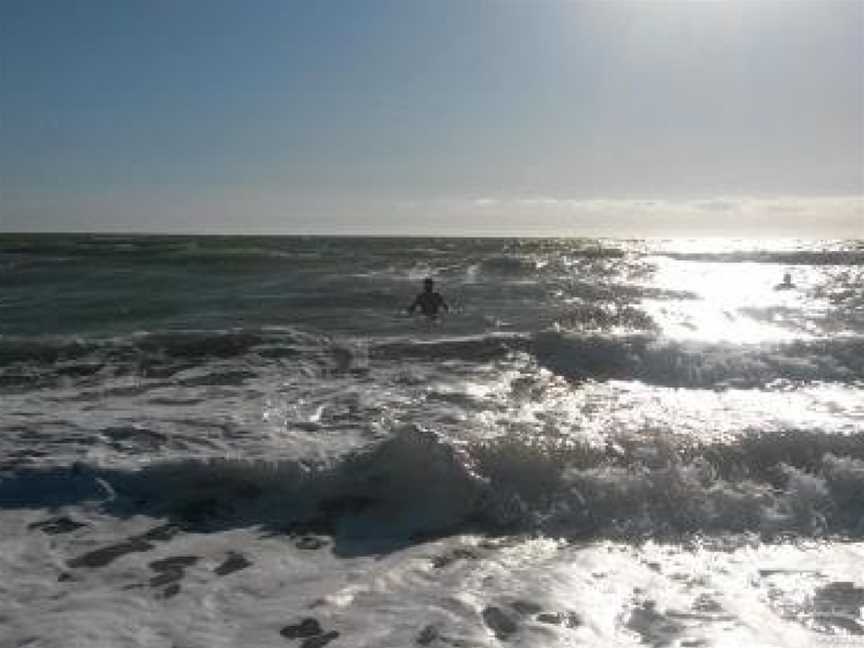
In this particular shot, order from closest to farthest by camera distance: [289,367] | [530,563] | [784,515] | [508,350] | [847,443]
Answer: [530,563], [784,515], [847,443], [289,367], [508,350]

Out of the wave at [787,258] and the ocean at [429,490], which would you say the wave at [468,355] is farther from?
the wave at [787,258]

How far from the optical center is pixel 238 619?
6160mm

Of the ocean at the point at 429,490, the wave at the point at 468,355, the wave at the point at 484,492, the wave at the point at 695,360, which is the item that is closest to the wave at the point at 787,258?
the wave at the point at 695,360

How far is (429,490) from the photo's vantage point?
8945 mm

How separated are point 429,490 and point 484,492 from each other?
514 millimetres

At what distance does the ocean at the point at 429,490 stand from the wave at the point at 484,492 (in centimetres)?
3

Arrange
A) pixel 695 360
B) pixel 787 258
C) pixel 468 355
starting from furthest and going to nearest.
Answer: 1. pixel 787 258
2. pixel 468 355
3. pixel 695 360

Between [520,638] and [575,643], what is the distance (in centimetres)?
34

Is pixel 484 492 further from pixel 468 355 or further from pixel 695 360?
pixel 695 360

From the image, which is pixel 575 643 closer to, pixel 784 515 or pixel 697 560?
pixel 697 560

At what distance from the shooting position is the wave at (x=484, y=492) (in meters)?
8.23

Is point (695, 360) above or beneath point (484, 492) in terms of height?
above

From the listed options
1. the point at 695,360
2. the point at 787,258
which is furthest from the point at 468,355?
the point at 787,258

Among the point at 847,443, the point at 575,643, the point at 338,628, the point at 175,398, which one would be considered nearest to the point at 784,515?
the point at 847,443
